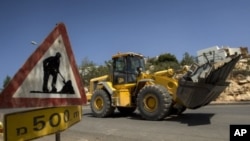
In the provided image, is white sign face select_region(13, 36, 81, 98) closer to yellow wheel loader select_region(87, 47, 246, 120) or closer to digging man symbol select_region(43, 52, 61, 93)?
digging man symbol select_region(43, 52, 61, 93)

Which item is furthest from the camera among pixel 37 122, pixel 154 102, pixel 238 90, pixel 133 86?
pixel 238 90

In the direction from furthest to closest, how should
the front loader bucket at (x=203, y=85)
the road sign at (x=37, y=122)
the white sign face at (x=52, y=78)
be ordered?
the front loader bucket at (x=203, y=85), the white sign face at (x=52, y=78), the road sign at (x=37, y=122)

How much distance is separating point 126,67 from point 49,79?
1188 cm

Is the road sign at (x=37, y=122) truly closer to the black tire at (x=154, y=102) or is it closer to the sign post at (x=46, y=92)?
the sign post at (x=46, y=92)

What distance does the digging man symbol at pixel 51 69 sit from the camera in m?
3.68

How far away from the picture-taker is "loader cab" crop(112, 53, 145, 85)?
1549cm

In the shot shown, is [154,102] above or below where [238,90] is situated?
below

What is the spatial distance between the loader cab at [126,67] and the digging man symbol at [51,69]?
1152cm

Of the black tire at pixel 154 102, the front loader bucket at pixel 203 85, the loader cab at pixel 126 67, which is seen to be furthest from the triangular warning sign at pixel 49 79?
the loader cab at pixel 126 67

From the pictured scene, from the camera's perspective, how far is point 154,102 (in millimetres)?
13516

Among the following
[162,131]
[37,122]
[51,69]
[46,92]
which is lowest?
[162,131]

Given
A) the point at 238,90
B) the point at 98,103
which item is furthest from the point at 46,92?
the point at 238,90

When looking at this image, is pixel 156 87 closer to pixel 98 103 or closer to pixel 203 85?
pixel 203 85

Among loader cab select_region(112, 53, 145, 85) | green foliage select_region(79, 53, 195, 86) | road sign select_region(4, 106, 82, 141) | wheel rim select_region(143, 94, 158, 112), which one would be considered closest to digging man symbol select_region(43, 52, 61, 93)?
road sign select_region(4, 106, 82, 141)
